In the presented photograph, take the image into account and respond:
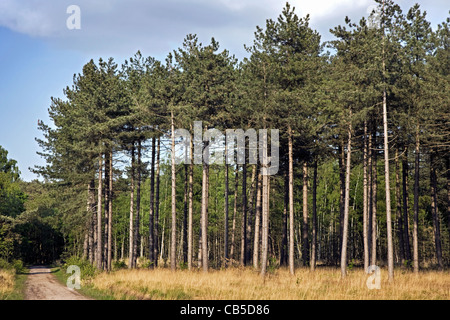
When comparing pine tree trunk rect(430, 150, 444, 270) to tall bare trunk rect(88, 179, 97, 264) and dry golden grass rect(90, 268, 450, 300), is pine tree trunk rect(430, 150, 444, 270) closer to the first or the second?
dry golden grass rect(90, 268, 450, 300)

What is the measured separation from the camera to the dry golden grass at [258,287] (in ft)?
58.7

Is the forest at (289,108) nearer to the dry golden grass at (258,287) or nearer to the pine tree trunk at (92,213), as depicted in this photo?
the pine tree trunk at (92,213)

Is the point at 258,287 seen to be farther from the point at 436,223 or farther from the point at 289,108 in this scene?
the point at 436,223

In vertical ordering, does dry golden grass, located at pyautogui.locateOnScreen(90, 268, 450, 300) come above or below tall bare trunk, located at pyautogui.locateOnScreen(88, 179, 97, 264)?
below

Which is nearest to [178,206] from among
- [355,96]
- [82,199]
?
[82,199]

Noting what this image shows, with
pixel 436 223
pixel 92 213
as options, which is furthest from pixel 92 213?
pixel 436 223

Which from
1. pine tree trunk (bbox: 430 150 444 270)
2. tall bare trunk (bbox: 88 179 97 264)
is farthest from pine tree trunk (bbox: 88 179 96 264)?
pine tree trunk (bbox: 430 150 444 270)

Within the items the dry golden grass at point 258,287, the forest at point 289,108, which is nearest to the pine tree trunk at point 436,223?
the forest at point 289,108

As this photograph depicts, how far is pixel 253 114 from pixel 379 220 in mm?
30292

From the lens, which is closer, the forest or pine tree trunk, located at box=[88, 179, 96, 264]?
the forest

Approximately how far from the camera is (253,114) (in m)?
26.7

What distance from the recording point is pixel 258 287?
20.2 metres

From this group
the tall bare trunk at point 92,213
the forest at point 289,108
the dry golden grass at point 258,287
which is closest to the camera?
the dry golden grass at point 258,287

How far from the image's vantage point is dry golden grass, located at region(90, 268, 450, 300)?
58.7 ft
